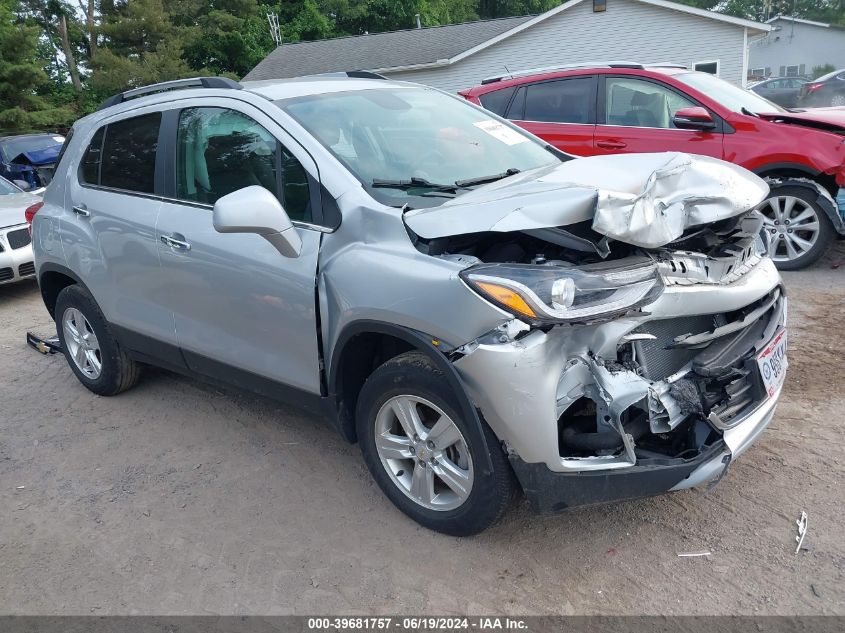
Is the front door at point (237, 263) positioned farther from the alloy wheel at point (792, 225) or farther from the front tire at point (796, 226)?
the alloy wheel at point (792, 225)

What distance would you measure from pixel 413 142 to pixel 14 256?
6.14 m

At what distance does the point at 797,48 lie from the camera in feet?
160

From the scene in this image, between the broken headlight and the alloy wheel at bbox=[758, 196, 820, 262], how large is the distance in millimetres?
4457

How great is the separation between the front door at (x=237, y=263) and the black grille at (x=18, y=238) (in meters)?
5.12

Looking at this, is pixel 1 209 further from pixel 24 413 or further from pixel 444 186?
pixel 444 186

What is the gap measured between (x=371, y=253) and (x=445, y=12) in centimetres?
4457

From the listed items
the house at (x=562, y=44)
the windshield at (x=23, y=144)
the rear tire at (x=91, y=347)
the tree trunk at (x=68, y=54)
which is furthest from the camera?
the tree trunk at (x=68, y=54)

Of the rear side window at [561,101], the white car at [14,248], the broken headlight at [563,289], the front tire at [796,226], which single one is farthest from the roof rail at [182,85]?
the front tire at [796,226]

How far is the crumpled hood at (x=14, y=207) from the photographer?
330 inches

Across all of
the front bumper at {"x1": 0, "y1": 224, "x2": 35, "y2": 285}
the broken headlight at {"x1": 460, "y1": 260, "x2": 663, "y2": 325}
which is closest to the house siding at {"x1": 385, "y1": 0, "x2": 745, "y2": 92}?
the front bumper at {"x1": 0, "y1": 224, "x2": 35, "y2": 285}

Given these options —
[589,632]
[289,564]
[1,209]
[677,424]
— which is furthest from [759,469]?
[1,209]

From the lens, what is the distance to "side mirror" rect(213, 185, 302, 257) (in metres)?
3.09

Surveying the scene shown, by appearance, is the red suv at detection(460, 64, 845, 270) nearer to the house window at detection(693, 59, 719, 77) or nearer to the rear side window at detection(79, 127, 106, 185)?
the rear side window at detection(79, 127, 106, 185)

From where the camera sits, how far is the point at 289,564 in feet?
10.4
